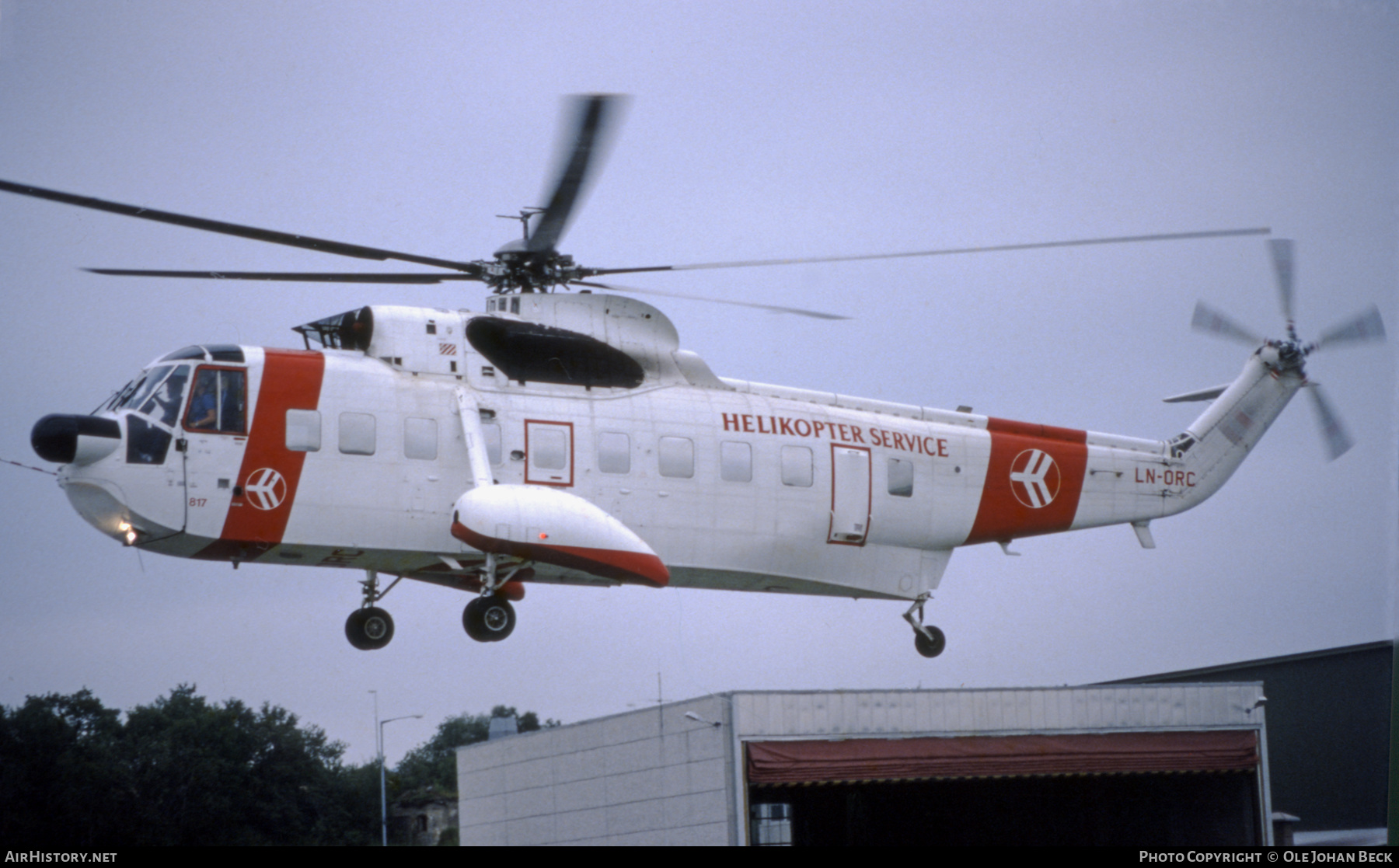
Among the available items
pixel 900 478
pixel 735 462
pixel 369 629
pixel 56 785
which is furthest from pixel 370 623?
pixel 56 785

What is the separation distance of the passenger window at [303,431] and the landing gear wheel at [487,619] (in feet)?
9.31

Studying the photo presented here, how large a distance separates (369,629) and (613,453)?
3.90 m

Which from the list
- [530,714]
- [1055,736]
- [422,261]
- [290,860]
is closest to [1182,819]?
[1055,736]

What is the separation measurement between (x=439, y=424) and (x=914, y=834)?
81.2 ft

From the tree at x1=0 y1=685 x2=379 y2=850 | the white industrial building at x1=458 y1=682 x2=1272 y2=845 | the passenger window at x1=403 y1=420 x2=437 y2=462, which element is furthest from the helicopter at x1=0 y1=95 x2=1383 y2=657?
the tree at x1=0 y1=685 x2=379 y2=850

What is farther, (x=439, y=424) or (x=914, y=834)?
(x=914, y=834)

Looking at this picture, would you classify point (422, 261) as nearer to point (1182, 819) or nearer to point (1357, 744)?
point (1182, 819)

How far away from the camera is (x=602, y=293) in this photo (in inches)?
819

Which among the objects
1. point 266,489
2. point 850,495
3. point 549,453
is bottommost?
point 266,489

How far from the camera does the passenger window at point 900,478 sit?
22.2m

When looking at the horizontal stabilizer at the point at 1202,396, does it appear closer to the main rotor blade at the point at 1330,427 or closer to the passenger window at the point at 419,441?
the main rotor blade at the point at 1330,427

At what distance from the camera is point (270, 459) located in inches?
721

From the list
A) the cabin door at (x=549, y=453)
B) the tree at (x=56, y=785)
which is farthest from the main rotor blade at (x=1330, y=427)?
the tree at (x=56, y=785)

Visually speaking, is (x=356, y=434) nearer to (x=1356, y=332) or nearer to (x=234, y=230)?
(x=234, y=230)
